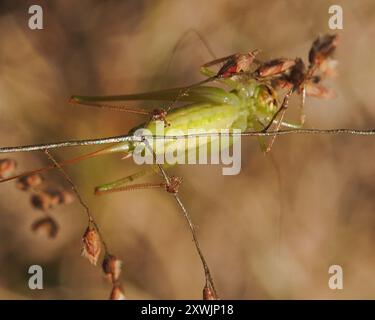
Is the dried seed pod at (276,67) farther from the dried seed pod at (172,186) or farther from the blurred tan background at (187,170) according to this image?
the blurred tan background at (187,170)

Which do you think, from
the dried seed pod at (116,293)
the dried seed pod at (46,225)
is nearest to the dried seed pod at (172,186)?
the dried seed pod at (116,293)

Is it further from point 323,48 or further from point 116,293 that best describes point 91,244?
point 323,48

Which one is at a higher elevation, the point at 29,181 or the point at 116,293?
the point at 29,181

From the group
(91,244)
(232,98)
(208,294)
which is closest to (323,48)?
(232,98)

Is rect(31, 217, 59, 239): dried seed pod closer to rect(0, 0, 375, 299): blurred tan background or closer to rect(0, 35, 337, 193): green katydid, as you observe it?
rect(0, 0, 375, 299): blurred tan background

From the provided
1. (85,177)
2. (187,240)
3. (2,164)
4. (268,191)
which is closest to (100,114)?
(85,177)
